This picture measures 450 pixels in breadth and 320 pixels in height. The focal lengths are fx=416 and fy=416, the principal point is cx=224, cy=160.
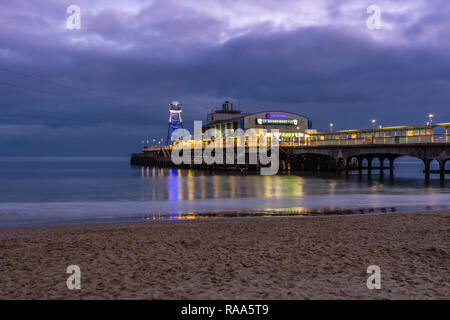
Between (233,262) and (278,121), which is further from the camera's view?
(278,121)

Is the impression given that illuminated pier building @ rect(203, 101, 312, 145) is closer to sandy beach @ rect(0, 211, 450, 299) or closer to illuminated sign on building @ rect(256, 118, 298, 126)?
illuminated sign on building @ rect(256, 118, 298, 126)

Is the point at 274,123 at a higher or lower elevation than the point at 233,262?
higher

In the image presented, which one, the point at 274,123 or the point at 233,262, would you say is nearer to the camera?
the point at 233,262

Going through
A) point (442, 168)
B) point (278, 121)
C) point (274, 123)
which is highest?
point (278, 121)

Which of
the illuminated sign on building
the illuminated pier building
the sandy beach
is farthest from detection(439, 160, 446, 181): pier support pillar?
the illuminated sign on building

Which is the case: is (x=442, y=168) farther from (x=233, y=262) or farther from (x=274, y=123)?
(x=274, y=123)

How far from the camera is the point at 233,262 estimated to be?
9.21 m

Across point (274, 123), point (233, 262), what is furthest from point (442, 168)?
point (274, 123)

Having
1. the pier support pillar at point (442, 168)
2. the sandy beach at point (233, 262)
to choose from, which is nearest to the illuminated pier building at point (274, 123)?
A: the pier support pillar at point (442, 168)

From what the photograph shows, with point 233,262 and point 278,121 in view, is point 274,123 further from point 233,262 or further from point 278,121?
point 233,262

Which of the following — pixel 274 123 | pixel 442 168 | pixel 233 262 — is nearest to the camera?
pixel 233 262

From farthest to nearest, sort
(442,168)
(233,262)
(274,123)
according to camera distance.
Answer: (274,123) < (442,168) < (233,262)

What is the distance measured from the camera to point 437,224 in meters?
14.5

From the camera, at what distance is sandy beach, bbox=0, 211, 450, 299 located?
7129mm
